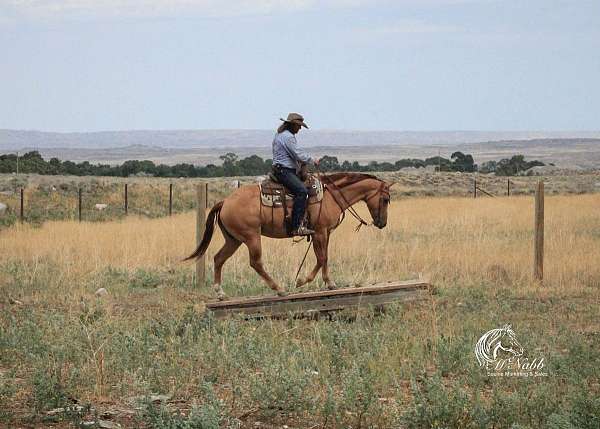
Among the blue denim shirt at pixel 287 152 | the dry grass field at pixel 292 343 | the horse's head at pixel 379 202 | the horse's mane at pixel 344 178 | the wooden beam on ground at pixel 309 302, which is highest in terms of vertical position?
the blue denim shirt at pixel 287 152

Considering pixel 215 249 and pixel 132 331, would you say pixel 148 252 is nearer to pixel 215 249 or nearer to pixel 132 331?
pixel 215 249

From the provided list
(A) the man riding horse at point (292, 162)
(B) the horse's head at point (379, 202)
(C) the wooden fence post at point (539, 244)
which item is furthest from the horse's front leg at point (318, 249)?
(C) the wooden fence post at point (539, 244)

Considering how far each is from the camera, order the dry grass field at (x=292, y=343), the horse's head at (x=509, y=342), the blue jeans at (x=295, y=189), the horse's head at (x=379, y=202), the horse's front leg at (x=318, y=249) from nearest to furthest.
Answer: the dry grass field at (x=292, y=343) → the horse's head at (x=509, y=342) → the blue jeans at (x=295, y=189) → the horse's front leg at (x=318, y=249) → the horse's head at (x=379, y=202)

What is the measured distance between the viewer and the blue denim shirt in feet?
46.1

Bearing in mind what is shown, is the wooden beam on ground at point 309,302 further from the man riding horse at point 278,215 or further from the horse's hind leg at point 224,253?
the horse's hind leg at point 224,253

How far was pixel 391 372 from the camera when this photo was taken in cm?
939

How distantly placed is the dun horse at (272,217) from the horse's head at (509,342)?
3.34 meters

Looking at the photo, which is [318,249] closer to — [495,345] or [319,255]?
[319,255]

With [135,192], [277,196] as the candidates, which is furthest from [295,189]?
[135,192]

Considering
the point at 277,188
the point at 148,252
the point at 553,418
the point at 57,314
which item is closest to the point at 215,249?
the point at 148,252

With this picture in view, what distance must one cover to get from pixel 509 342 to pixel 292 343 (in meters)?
2.16

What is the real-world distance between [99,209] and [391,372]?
25216mm

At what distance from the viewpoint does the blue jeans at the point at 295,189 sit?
559 inches

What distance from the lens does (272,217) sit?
561 inches
